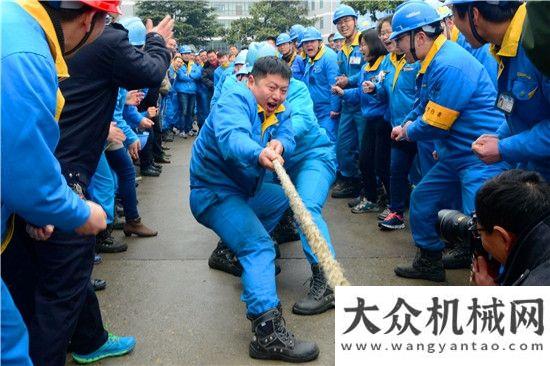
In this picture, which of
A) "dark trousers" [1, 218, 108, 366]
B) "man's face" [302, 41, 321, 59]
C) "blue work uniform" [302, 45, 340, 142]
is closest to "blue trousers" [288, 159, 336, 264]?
"dark trousers" [1, 218, 108, 366]

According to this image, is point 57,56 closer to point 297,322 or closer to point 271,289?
point 271,289

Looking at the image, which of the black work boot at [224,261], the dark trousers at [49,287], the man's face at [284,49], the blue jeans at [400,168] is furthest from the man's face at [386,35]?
the man's face at [284,49]

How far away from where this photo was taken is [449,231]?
2594mm

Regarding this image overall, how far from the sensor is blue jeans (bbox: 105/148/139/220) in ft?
16.9

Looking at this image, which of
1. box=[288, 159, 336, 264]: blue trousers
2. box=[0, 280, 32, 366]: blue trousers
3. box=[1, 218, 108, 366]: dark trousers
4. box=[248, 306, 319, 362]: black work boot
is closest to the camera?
box=[0, 280, 32, 366]: blue trousers

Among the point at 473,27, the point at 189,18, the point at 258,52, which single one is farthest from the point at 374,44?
the point at 189,18

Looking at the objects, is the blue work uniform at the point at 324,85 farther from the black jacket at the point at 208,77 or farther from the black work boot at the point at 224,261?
the black jacket at the point at 208,77

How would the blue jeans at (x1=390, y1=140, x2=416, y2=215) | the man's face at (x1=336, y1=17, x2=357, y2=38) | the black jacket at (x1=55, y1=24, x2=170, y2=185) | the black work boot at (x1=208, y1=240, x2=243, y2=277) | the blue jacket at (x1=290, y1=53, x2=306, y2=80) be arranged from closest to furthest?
the black jacket at (x1=55, y1=24, x2=170, y2=185) → the black work boot at (x1=208, y1=240, x2=243, y2=277) → the blue jeans at (x1=390, y1=140, x2=416, y2=215) → the man's face at (x1=336, y1=17, x2=357, y2=38) → the blue jacket at (x1=290, y1=53, x2=306, y2=80)

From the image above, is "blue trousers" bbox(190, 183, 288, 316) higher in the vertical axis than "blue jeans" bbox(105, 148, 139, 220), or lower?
higher

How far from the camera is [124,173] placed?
5.23m

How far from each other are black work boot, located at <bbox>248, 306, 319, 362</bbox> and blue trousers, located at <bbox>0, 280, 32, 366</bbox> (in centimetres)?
157

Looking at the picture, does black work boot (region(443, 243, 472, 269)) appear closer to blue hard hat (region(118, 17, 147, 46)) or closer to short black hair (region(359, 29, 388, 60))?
short black hair (region(359, 29, 388, 60))

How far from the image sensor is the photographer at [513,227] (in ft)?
6.01

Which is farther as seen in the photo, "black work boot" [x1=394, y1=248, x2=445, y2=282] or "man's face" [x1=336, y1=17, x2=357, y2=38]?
"man's face" [x1=336, y1=17, x2=357, y2=38]
